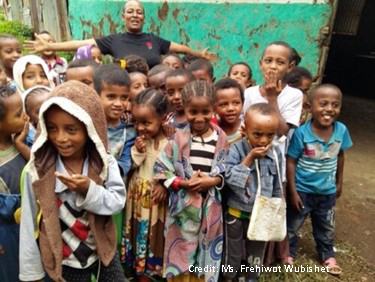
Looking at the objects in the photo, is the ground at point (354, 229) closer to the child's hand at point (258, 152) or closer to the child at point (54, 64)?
the child's hand at point (258, 152)

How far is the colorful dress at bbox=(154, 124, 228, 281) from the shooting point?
78.5 inches

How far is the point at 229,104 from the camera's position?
2.22 metres

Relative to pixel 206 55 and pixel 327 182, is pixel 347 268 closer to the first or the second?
pixel 327 182

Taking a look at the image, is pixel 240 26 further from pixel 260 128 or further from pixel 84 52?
pixel 260 128

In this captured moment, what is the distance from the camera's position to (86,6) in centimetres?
711

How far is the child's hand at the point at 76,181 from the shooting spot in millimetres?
1359

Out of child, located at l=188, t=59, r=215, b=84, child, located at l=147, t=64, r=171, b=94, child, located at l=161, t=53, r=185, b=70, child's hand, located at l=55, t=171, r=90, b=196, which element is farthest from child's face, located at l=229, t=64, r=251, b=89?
child's hand, located at l=55, t=171, r=90, b=196

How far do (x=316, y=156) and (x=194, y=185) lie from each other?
3.42ft

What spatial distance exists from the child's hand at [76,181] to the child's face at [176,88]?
44.5 inches

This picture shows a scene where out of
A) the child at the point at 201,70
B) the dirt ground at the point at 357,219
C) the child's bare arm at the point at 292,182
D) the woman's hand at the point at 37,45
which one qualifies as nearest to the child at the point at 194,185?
Result: the child's bare arm at the point at 292,182

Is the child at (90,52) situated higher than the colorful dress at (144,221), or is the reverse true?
the child at (90,52)

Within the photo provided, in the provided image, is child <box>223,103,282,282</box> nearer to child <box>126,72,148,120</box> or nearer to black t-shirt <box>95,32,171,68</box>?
child <box>126,72,148,120</box>

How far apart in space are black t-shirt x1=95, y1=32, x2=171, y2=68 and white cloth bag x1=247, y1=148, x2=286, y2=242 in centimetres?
212

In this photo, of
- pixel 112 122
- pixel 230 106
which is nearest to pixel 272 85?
pixel 230 106
